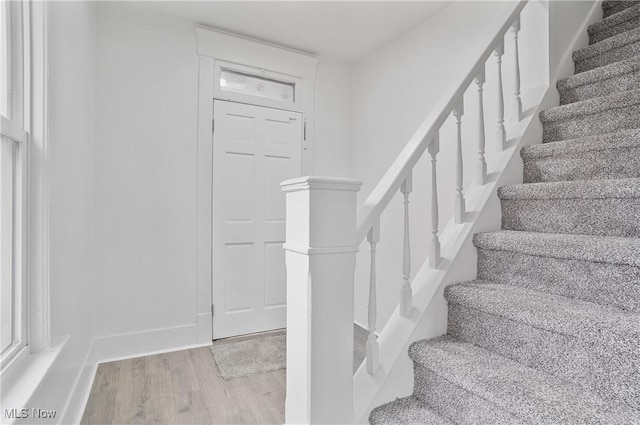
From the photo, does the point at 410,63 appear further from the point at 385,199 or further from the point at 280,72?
the point at 385,199

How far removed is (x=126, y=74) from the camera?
8.59ft

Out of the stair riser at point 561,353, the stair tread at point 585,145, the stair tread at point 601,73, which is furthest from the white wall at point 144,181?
the stair tread at point 601,73

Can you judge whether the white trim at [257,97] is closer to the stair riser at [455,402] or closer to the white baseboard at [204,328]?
the white baseboard at [204,328]

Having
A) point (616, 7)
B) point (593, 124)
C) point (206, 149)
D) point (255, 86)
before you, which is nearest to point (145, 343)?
point (206, 149)

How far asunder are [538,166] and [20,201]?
2.10 metres

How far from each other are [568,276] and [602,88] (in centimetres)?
106

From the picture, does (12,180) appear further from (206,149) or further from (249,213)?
(249,213)

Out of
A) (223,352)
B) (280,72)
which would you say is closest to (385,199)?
→ (223,352)

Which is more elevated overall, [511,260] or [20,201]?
[20,201]

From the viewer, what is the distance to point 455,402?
1.13 m

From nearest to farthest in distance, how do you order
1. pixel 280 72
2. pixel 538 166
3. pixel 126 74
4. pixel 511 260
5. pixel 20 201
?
pixel 20 201, pixel 511 260, pixel 538 166, pixel 126 74, pixel 280 72

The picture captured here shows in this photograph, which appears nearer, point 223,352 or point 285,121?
point 223,352

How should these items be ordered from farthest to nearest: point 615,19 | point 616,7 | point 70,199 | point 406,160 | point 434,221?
point 616,7 → point 615,19 → point 70,199 → point 434,221 → point 406,160

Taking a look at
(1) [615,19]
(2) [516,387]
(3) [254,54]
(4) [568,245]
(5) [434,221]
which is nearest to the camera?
(2) [516,387]
